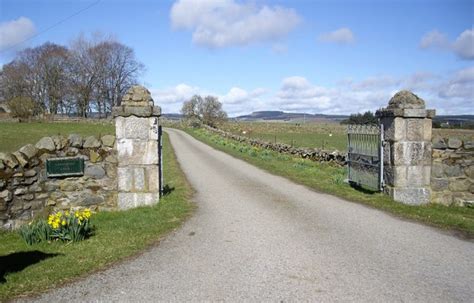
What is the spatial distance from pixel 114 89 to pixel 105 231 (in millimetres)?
61456

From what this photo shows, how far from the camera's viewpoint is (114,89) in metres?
65.6

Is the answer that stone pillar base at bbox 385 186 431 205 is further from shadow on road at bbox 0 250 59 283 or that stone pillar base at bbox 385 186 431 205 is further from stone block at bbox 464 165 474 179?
shadow on road at bbox 0 250 59 283

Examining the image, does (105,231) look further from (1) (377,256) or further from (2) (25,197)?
(1) (377,256)

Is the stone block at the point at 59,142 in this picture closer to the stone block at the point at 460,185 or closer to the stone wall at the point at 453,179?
the stone wall at the point at 453,179

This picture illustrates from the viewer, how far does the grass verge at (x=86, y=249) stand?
5.23 metres

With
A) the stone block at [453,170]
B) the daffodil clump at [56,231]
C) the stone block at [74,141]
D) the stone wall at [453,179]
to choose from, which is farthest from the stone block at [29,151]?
the stone block at [453,170]

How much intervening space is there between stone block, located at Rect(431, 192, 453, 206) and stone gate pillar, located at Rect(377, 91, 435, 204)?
0.19 meters

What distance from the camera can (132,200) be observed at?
9.70m

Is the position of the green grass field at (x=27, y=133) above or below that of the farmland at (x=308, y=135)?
above

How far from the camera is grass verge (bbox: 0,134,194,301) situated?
5.23 meters

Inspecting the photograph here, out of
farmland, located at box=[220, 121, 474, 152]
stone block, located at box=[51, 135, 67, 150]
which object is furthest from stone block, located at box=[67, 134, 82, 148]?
farmland, located at box=[220, 121, 474, 152]

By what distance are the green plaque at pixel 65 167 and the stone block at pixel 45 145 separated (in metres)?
0.26

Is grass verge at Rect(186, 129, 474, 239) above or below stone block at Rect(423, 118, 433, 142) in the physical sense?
below

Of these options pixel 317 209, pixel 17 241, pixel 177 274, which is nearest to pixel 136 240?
pixel 177 274
